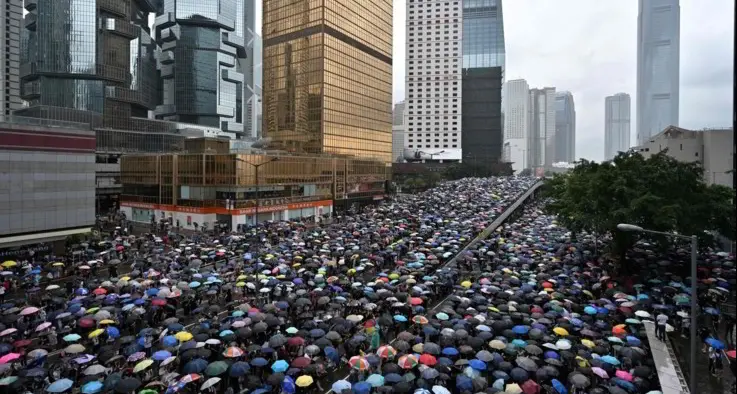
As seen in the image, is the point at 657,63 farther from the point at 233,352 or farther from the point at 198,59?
the point at 233,352

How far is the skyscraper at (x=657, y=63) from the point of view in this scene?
16366cm

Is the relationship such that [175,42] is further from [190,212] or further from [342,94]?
[190,212]

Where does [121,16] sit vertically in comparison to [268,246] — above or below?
above

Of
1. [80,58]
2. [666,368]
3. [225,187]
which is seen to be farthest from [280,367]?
[80,58]

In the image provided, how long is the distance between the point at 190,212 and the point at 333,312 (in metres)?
Answer: 36.0

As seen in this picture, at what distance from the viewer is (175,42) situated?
131875 mm

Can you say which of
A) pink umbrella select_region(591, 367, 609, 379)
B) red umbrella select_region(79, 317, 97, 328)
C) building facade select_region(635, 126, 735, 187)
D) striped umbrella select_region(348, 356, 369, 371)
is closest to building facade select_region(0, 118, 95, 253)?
red umbrella select_region(79, 317, 97, 328)

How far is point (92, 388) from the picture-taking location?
12695 millimetres

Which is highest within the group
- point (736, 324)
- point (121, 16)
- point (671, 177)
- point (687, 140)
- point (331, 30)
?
point (121, 16)

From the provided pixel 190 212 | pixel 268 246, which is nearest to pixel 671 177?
pixel 268 246

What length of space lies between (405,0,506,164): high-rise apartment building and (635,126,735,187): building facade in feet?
318

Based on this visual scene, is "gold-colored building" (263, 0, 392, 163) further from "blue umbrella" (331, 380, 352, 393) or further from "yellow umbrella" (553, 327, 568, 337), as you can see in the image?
"blue umbrella" (331, 380, 352, 393)

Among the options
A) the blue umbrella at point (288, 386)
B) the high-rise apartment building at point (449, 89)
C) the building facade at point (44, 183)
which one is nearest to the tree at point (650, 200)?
the blue umbrella at point (288, 386)

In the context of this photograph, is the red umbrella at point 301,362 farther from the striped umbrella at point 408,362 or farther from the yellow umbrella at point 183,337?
the yellow umbrella at point 183,337
